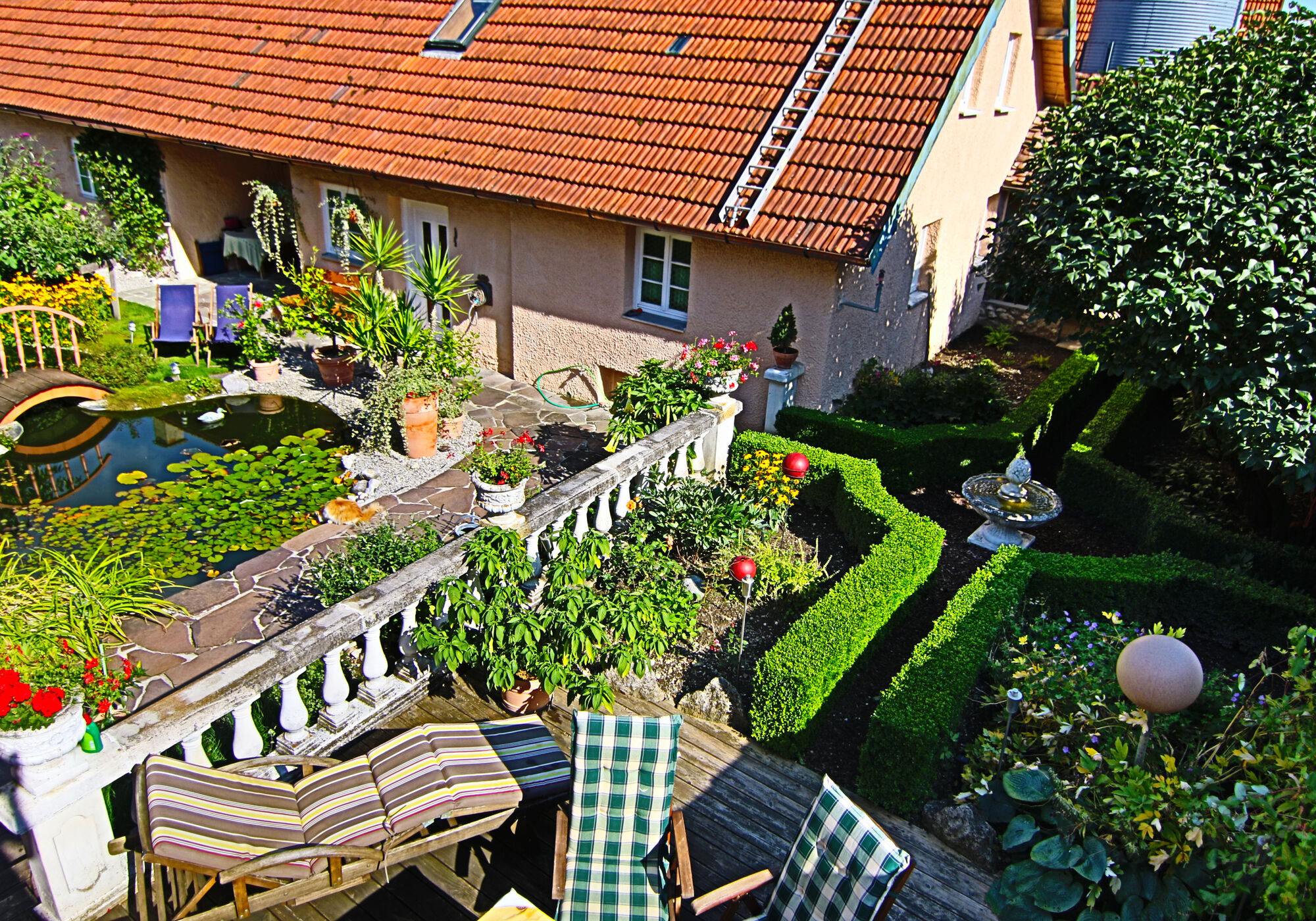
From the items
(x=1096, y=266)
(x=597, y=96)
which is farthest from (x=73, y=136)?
(x=1096, y=266)

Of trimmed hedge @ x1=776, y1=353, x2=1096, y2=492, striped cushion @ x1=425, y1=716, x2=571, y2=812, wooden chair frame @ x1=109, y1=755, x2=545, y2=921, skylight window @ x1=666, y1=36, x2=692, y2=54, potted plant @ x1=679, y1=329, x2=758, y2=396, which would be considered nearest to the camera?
wooden chair frame @ x1=109, y1=755, x2=545, y2=921

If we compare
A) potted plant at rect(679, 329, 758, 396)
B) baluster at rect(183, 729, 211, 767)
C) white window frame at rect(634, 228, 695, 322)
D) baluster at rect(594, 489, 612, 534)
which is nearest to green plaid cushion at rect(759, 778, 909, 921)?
baluster at rect(183, 729, 211, 767)

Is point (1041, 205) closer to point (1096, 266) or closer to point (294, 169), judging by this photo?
point (1096, 266)

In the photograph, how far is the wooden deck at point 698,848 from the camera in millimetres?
5074

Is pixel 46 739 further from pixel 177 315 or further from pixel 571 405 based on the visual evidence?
pixel 177 315

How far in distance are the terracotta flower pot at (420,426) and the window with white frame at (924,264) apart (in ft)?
23.6

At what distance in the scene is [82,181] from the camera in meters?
18.7

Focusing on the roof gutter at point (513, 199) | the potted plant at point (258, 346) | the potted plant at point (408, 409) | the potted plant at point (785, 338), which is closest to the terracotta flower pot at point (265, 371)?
the potted plant at point (258, 346)

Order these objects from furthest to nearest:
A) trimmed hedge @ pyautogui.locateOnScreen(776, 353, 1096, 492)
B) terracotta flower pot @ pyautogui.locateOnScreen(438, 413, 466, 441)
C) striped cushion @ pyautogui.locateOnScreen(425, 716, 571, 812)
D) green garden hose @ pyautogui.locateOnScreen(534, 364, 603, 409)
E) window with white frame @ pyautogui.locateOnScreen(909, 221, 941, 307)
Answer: window with white frame @ pyautogui.locateOnScreen(909, 221, 941, 307) → green garden hose @ pyautogui.locateOnScreen(534, 364, 603, 409) → terracotta flower pot @ pyautogui.locateOnScreen(438, 413, 466, 441) → trimmed hedge @ pyautogui.locateOnScreen(776, 353, 1096, 492) → striped cushion @ pyautogui.locateOnScreen(425, 716, 571, 812)

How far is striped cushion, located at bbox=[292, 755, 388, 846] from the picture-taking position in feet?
15.7

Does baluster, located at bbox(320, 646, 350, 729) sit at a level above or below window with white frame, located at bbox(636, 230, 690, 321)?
below

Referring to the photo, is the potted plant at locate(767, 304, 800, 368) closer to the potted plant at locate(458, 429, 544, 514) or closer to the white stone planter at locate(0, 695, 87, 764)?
Answer: the potted plant at locate(458, 429, 544, 514)

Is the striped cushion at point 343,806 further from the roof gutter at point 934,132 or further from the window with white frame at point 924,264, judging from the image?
the window with white frame at point 924,264

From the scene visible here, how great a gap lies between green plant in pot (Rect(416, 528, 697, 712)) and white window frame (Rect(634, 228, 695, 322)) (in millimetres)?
6056
